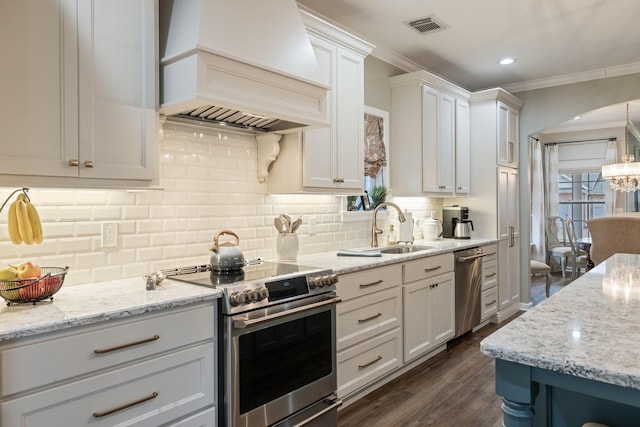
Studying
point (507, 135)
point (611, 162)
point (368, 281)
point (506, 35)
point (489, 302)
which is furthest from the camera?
point (611, 162)

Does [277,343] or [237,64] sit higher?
[237,64]

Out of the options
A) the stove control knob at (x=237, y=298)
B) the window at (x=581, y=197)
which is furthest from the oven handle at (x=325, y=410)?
the window at (x=581, y=197)

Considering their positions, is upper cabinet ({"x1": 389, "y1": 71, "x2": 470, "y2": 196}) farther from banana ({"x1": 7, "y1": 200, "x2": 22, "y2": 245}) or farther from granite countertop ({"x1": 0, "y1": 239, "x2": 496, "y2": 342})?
banana ({"x1": 7, "y1": 200, "x2": 22, "y2": 245})

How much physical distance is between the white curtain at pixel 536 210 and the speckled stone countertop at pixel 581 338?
6.80 meters

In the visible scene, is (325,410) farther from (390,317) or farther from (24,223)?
(24,223)

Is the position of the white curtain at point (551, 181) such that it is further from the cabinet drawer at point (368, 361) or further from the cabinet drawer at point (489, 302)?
the cabinet drawer at point (368, 361)

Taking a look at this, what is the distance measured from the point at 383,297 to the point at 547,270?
3687 millimetres

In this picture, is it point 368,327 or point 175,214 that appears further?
point 368,327

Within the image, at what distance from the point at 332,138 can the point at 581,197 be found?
7.10 meters

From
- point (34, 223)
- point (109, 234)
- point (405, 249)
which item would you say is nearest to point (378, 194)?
point (405, 249)

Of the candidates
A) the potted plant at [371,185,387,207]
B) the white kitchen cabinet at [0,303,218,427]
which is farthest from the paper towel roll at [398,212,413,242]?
the white kitchen cabinet at [0,303,218,427]

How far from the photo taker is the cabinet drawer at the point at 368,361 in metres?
2.75

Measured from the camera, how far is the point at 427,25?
3596 mm

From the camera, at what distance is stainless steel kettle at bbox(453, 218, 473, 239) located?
482cm
